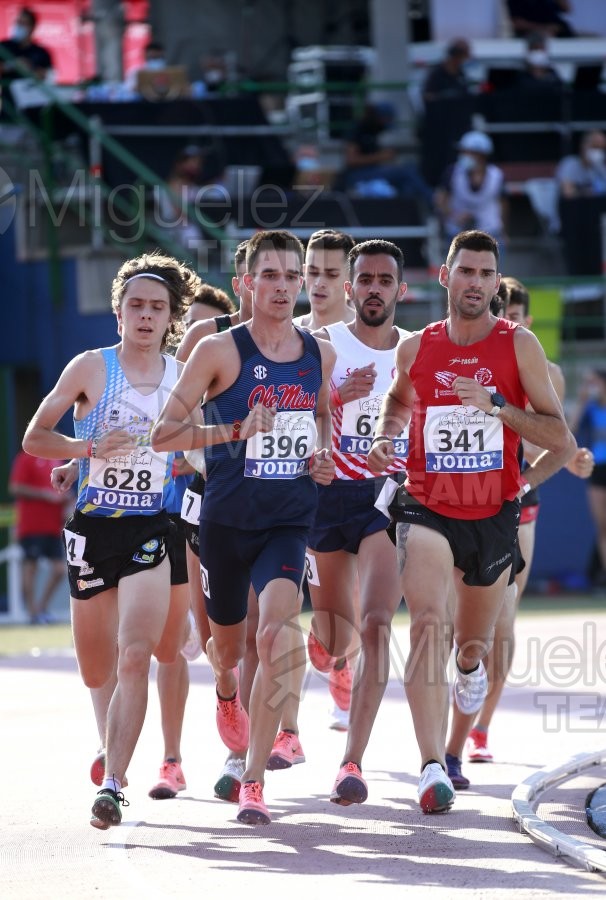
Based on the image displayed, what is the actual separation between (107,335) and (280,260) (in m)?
11.2

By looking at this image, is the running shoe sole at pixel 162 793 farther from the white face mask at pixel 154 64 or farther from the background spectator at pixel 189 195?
the white face mask at pixel 154 64

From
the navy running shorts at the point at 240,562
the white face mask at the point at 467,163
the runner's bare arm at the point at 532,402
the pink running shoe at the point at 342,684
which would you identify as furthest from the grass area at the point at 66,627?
the runner's bare arm at the point at 532,402

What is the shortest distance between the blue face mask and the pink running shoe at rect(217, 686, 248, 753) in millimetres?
14362

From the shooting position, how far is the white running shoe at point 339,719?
9.79m

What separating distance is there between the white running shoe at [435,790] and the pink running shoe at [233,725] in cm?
100

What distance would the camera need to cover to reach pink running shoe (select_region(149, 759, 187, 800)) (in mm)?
7808

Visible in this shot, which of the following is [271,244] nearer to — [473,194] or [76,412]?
[76,412]

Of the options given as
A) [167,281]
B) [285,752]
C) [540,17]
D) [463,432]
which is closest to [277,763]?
[285,752]

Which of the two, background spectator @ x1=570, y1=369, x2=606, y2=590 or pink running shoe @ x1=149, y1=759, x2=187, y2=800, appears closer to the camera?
pink running shoe @ x1=149, y1=759, x2=187, y2=800

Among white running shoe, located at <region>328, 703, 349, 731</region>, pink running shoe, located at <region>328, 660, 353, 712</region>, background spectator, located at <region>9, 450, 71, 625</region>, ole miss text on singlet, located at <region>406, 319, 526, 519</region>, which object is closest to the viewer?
ole miss text on singlet, located at <region>406, 319, 526, 519</region>

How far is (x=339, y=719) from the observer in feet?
32.3

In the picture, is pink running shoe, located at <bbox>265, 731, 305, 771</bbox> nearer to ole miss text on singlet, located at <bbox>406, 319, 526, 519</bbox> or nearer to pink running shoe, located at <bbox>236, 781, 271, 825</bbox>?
pink running shoe, located at <bbox>236, 781, 271, 825</bbox>

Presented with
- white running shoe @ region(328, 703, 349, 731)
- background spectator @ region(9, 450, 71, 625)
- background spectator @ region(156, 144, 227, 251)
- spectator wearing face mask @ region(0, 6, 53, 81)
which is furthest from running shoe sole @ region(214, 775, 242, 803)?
spectator wearing face mask @ region(0, 6, 53, 81)

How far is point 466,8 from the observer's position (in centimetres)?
2441
